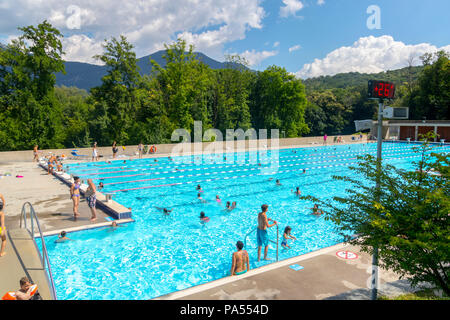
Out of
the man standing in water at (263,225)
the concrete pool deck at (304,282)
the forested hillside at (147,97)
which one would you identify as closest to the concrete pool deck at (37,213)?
the concrete pool deck at (304,282)

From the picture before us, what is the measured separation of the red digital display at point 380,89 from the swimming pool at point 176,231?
118 inches

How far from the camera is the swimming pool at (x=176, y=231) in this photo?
741 centimetres

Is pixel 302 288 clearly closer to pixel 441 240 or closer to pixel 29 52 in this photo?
pixel 441 240

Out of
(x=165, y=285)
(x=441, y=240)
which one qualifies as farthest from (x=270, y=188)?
(x=441, y=240)

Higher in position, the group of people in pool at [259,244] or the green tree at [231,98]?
the green tree at [231,98]

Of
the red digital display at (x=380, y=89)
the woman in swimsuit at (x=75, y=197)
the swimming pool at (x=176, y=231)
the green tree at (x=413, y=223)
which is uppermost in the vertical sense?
the red digital display at (x=380, y=89)

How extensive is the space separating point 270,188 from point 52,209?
10.5 m

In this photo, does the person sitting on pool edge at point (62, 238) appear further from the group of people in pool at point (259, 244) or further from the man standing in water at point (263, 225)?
the man standing in water at point (263, 225)

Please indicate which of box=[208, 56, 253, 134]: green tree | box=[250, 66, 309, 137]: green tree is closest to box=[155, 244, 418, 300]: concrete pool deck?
box=[208, 56, 253, 134]: green tree

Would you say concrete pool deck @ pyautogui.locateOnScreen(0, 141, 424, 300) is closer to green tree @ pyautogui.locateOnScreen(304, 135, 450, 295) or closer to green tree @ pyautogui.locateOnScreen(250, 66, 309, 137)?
green tree @ pyautogui.locateOnScreen(304, 135, 450, 295)

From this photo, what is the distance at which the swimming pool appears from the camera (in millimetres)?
7406

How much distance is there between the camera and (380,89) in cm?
495

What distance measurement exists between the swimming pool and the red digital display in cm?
A: 299

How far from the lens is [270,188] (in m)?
16.7
